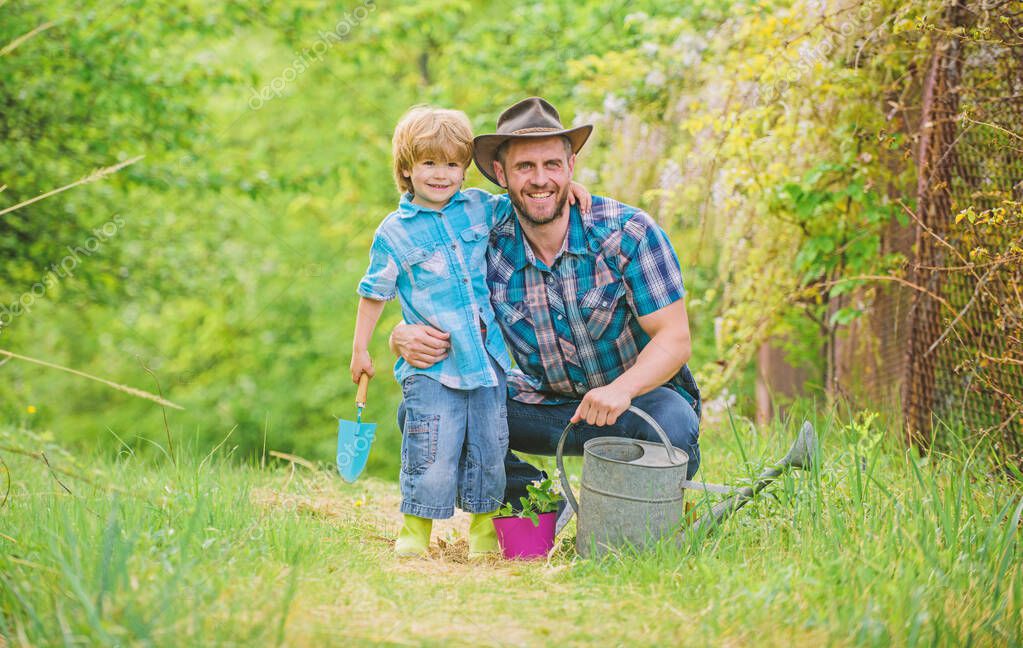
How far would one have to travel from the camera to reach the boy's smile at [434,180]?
303cm

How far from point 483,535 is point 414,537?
23 centimetres

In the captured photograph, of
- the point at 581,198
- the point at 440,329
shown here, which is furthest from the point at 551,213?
the point at 440,329

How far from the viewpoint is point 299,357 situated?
11.1 meters

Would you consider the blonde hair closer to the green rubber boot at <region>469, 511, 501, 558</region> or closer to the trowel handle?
the trowel handle

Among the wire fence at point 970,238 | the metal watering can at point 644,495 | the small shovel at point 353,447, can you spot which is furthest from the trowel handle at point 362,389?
the wire fence at point 970,238

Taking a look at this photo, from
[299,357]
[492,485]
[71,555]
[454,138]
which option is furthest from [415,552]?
[299,357]

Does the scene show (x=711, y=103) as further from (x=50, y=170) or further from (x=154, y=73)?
(x=50, y=170)

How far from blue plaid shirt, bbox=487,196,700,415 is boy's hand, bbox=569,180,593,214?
0.07 feet

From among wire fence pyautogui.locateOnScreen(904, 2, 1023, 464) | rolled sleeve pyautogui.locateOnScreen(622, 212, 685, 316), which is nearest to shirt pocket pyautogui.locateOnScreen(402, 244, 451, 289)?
rolled sleeve pyautogui.locateOnScreen(622, 212, 685, 316)

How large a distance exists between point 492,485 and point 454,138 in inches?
44.9

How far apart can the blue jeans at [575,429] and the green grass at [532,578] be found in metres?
0.31

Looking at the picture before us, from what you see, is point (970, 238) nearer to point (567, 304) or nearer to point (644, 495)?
point (567, 304)

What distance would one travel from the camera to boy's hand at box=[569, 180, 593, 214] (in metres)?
3.11

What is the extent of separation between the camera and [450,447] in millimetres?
2996
